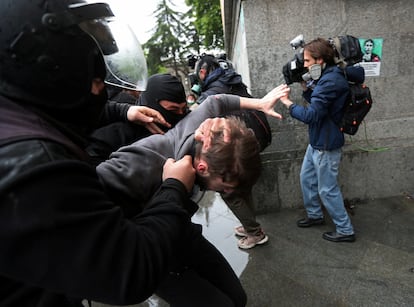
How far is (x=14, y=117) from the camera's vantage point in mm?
794

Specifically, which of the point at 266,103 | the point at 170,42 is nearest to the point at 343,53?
the point at 266,103

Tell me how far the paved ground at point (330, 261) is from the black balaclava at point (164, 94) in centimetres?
166

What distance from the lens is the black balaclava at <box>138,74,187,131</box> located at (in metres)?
2.00

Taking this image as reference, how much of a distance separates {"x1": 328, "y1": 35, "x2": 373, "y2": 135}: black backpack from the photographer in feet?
0.21

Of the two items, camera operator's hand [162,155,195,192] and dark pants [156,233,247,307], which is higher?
camera operator's hand [162,155,195,192]

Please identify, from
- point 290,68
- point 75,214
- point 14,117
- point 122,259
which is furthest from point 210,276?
point 290,68

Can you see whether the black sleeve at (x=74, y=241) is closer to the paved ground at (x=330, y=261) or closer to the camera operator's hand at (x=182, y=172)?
the camera operator's hand at (x=182, y=172)

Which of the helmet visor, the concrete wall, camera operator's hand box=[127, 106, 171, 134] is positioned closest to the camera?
the helmet visor

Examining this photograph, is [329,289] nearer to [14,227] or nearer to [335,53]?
[335,53]

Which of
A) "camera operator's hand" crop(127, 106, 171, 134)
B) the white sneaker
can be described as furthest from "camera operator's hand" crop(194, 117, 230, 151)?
the white sneaker

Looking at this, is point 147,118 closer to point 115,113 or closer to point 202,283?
point 115,113

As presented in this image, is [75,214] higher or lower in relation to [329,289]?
higher

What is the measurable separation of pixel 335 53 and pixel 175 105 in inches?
68.4

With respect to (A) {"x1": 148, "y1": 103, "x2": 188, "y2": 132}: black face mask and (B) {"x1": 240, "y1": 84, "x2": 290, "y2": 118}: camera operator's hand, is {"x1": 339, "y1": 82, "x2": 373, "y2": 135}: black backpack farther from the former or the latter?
(A) {"x1": 148, "y1": 103, "x2": 188, "y2": 132}: black face mask
